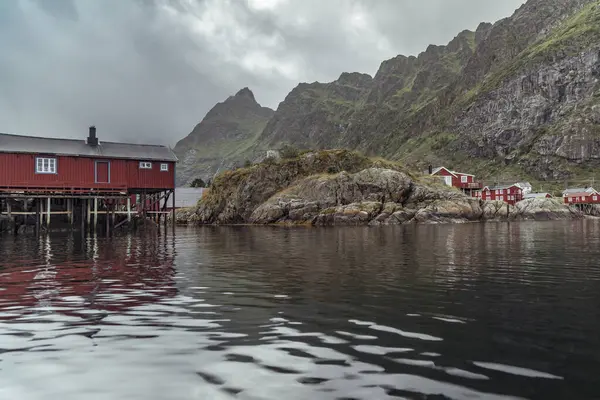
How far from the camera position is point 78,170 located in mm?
50719

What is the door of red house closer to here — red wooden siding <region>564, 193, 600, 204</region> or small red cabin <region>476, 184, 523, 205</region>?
small red cabin <region>476, 184, 523, 205</region>

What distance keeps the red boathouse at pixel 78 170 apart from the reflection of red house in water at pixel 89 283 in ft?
91.6

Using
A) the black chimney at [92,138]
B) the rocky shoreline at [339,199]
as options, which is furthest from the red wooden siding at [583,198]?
the black chimney at [92,138]

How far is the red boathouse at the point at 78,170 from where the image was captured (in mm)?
47500

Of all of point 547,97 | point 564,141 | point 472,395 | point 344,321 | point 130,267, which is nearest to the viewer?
point 472,395

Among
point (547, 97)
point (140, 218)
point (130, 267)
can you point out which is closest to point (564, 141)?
point (547, 97)

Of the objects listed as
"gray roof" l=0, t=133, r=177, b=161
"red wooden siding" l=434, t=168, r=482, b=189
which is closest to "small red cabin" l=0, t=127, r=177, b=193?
"gray roof" l=0, t=133, r=177, b=161

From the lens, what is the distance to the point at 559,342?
8055 mm

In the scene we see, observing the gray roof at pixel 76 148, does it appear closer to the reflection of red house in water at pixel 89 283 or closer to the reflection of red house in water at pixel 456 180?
the reflection of red house in water at pixel 89 283

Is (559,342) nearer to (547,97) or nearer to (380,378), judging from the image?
(380,378)

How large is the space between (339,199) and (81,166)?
45090 millimetres

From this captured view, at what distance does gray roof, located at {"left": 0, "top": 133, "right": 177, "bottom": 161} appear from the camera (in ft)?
159

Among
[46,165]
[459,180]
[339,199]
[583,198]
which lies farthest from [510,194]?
[46,165]

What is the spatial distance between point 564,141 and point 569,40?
63.3 m
